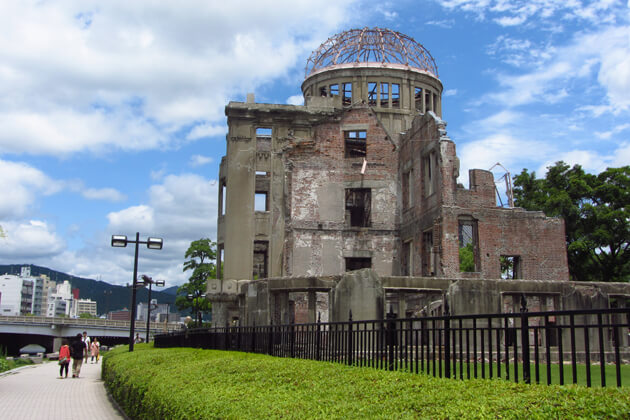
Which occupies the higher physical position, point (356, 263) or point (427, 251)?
point (427, 251)

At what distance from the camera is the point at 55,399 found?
16203mm

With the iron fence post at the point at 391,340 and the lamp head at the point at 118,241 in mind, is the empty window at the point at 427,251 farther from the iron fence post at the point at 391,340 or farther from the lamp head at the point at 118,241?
the iron fence post at the point at 391,340

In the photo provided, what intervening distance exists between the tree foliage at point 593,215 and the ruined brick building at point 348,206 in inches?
362

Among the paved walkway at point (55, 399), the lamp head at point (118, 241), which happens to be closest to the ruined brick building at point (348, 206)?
the lamp head at point (118, 241)

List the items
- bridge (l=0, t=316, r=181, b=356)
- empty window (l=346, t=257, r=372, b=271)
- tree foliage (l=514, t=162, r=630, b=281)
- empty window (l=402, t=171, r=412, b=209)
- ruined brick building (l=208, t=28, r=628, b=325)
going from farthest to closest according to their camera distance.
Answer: bridge (l=0, t=316, r=181, b=356)
tree foliage (l=514, t=162, r=630, b=281)
empty window (l=346, t=257, r=372, b=271)
empty window (l=402, t=171, r=412, b=209)
ruined brick building (l=208, t=28, r=628, b=325)

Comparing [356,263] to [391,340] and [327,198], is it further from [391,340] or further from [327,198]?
[391,340]

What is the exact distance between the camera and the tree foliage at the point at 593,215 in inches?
1553

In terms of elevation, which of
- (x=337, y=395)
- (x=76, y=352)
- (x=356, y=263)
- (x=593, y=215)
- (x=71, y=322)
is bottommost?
(x=71, y=322)

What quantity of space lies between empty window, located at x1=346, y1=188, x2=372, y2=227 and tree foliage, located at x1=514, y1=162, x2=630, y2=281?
12928mm

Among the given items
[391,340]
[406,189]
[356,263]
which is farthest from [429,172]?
[391,340]

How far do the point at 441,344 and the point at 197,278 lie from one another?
51538 mm

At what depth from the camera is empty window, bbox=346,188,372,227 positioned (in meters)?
35.8

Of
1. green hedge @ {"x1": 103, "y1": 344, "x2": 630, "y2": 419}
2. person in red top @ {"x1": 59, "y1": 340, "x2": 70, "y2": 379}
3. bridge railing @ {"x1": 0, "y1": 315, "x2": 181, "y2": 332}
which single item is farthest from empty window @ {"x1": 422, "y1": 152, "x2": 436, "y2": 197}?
bridge railing @ {"x1": 0, "y1": 315, "x2": 181, "y2": 332}

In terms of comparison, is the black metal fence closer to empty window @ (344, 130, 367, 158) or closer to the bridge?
empty window @ (344, 130, 367, 158)
